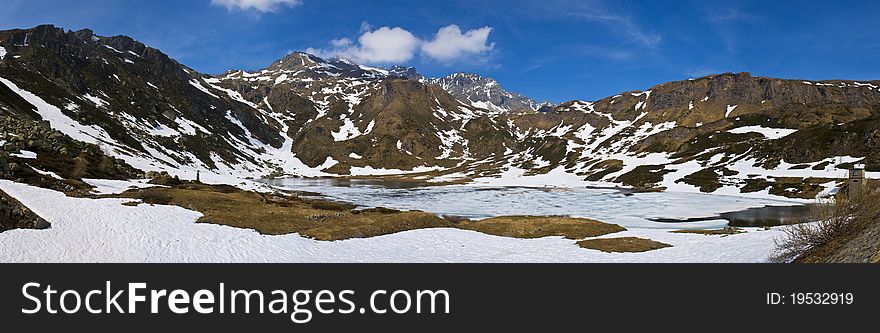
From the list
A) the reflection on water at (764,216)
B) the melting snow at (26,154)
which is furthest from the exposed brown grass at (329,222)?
the reflection on water at (764,216)

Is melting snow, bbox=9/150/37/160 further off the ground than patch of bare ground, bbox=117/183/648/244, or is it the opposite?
melting snow, bbox=9/150/37/160

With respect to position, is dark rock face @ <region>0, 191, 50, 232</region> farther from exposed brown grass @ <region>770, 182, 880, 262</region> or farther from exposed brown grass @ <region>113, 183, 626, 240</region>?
exposed brown grass @ <region>770, 182, 880, 262</region>

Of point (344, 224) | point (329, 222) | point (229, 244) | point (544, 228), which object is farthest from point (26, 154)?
point (544, 228)

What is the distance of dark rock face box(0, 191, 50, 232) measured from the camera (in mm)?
24266

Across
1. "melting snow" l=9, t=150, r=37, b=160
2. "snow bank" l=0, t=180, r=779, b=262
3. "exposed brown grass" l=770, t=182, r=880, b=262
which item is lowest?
"snow bank" l=0, t=180, r=779, b=262

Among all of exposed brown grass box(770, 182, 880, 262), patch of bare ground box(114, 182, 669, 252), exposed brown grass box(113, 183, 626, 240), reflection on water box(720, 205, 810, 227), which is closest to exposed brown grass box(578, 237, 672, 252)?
patch of bare ground box(114, 182, 669, 252)

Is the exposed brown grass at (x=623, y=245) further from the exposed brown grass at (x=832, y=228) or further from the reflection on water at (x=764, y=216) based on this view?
the reflection on water at (x=764, y=216)

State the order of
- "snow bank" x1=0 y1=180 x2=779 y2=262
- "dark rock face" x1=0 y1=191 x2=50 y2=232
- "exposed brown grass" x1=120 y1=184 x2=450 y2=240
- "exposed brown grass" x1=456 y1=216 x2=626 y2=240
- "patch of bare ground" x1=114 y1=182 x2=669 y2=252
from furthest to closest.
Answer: "exposed brown grass" x1=456 y1=216 x2=626 y2=240
"exposed brown grass" x1=120 y1=184 x2=450 y2=240
"patch of bare ground" x1=114 y1=182 x2=669 y2=252
"dark rock face" x1=0 y1=191 x2=50 y2=232
"snow bank" x1=0 y1=180 x2=779 y2=262

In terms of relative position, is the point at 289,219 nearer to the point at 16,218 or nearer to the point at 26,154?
the point at 16,218

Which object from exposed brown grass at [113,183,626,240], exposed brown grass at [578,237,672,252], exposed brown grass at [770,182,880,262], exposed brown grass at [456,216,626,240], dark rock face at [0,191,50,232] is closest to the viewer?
exposed brown grass at [770,182,880,262]

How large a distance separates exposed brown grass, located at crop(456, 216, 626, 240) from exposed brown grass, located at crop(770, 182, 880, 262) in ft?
66.9

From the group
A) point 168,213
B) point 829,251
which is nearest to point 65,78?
point 168,213

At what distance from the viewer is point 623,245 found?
109 feet

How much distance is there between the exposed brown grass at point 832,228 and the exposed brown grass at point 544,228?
20.4m
